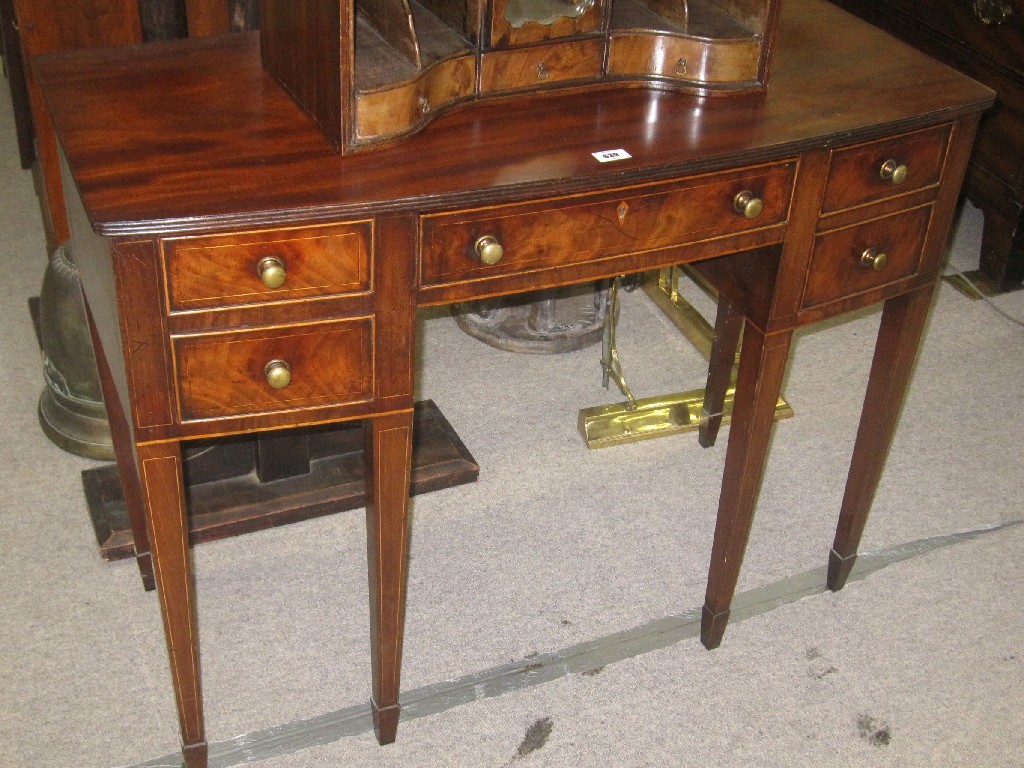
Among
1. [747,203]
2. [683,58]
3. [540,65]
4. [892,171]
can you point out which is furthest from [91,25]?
[892,171]

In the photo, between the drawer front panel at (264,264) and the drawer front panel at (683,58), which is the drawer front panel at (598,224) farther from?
the drawer front panel at (683,58)

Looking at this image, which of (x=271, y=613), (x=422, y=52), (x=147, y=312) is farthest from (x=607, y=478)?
(x=147, y=312)

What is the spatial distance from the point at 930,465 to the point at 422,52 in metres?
1.49

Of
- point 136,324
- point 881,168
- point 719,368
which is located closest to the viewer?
point 136,324

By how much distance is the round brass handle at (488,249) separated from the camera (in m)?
1.52

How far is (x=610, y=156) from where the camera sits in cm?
157

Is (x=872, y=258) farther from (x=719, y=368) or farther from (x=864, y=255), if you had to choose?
(x=719, y=368)

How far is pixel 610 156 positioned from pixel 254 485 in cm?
108

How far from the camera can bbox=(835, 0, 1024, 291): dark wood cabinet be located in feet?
9.66

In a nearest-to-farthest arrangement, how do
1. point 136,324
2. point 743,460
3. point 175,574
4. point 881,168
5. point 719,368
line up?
1. point 136,324
2. point 175,574
3. point 881,168
4. point 743,460
5. point 719,368

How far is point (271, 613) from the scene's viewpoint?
214cm

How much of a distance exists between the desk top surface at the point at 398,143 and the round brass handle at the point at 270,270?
0.16 feet

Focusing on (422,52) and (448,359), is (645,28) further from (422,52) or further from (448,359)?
(448,359)

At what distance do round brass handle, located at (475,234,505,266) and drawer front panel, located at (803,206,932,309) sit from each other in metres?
→ 0.49
